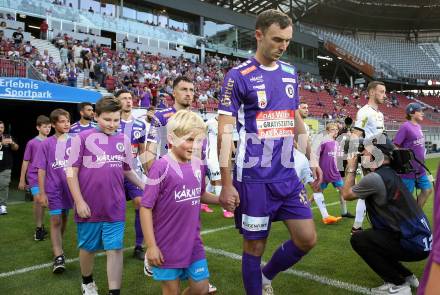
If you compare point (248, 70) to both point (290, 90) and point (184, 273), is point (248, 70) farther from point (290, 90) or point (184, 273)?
point (184, 273)

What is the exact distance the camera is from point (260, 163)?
332cm

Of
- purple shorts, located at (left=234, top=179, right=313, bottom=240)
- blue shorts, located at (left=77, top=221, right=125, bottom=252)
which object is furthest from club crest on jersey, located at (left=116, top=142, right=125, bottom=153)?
purple shorts, located at (left=234, top=179, right=313, bottom=240)

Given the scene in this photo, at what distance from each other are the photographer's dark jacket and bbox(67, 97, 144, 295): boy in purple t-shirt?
237 cm

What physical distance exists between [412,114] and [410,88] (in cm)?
5657

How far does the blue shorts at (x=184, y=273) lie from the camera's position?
2805mm

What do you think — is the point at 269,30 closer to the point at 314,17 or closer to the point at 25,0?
the point at 25,0

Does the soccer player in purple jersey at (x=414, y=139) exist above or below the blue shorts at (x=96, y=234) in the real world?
above

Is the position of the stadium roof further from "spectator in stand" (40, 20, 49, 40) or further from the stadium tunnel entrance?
the stadium tunnel entrance

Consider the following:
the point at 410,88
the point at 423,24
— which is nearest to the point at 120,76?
the point at 410,88

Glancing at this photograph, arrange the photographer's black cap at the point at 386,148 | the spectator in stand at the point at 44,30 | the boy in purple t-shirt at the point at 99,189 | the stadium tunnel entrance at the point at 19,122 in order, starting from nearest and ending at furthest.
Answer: the boy in purple t-shirt at the point at 99,189
the photographer's black cap at the point at 386,148
the stadium tunnel entrance at the point at 19,122
the spectator in stand at the point at 44,30

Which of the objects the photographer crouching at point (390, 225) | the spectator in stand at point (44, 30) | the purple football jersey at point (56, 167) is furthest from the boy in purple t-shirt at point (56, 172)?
the spectator in stand at point (44, 30)

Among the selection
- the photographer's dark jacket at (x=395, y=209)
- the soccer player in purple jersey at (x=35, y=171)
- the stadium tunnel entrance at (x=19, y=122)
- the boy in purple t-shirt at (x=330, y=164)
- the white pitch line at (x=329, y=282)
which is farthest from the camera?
the stadium tunnel entrance at (x=19, y=122)

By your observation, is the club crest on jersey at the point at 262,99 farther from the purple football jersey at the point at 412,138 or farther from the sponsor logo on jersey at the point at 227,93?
the purple football jersey at the point at 412,138

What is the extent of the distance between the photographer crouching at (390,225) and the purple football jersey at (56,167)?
12.0 ft
